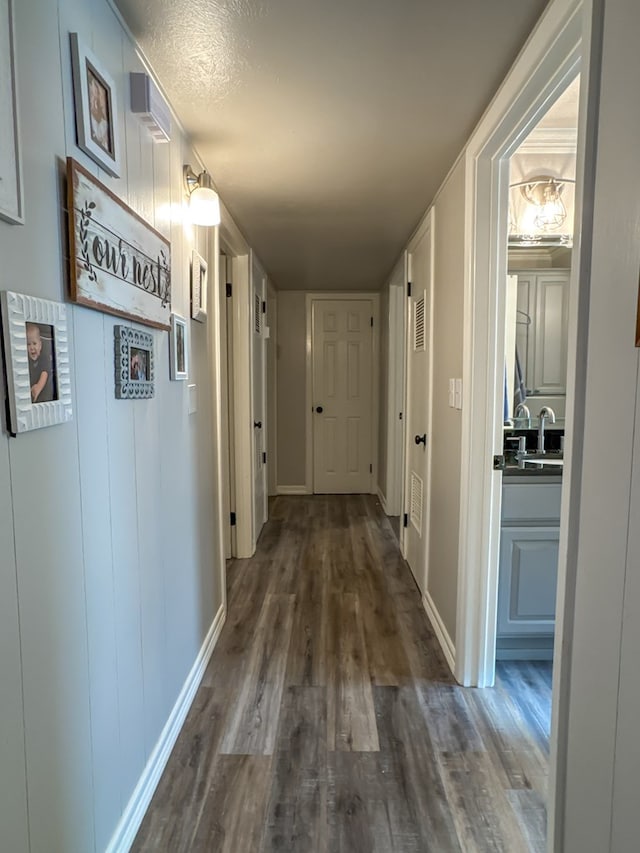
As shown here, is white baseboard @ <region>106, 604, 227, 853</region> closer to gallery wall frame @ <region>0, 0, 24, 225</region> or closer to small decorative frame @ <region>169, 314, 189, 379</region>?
small decorative frame @ <region>169, 314, 189, 379</region>

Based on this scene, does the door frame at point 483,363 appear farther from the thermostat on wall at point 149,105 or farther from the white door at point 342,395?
the white door at point 342,395

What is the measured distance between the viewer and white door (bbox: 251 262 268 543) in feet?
11.4

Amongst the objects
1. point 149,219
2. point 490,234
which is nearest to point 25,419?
point 149,219

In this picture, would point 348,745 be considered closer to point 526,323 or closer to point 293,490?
point 526,323

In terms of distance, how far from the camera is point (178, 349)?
1.66m

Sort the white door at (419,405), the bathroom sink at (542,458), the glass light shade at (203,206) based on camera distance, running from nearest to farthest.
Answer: the glass light shade at (203,206), the bathroom sink at (542,458), the white door at (419,405)

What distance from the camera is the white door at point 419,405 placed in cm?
258

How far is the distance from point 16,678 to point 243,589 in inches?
82.3

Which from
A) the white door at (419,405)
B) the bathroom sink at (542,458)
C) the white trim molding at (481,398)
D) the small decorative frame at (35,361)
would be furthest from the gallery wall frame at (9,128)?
→ the bathroom sink at (542,458)

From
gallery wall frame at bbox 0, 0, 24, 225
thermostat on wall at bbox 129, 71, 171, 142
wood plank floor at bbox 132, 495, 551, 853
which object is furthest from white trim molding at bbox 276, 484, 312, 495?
gallery wall frame at bbox 0, 0, 24, 225

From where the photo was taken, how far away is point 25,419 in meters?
0.81

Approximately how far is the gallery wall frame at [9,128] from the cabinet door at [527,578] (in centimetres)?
195

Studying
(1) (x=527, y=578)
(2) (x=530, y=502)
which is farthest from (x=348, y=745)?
(2) (x=530, y=502)

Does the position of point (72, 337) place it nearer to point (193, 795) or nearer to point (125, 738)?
point (125, 738)
